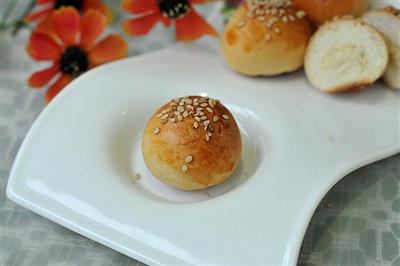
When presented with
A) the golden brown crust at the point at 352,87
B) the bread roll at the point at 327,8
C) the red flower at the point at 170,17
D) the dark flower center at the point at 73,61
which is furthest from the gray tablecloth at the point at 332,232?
the red flower at the point at 170,17

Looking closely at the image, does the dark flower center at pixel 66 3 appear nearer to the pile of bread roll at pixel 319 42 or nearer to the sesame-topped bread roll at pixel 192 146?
the pile of bread roll at pixel 319 42


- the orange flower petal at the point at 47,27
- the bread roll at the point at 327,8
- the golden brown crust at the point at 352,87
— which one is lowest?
the golden brown crust at the point at 352,87

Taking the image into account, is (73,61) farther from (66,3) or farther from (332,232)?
(332,232)

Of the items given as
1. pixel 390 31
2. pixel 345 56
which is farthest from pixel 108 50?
pixel 390 31

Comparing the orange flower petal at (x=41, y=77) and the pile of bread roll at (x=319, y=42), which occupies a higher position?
the pile of bread roll at (x=319, y=42)

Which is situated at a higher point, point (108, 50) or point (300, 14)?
point (300, 14)

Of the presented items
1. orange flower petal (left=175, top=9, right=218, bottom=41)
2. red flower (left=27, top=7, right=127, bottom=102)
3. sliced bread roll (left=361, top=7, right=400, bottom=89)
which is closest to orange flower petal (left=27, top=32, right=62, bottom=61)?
red flower (left=27, top=7, right=127, bottom=102)
